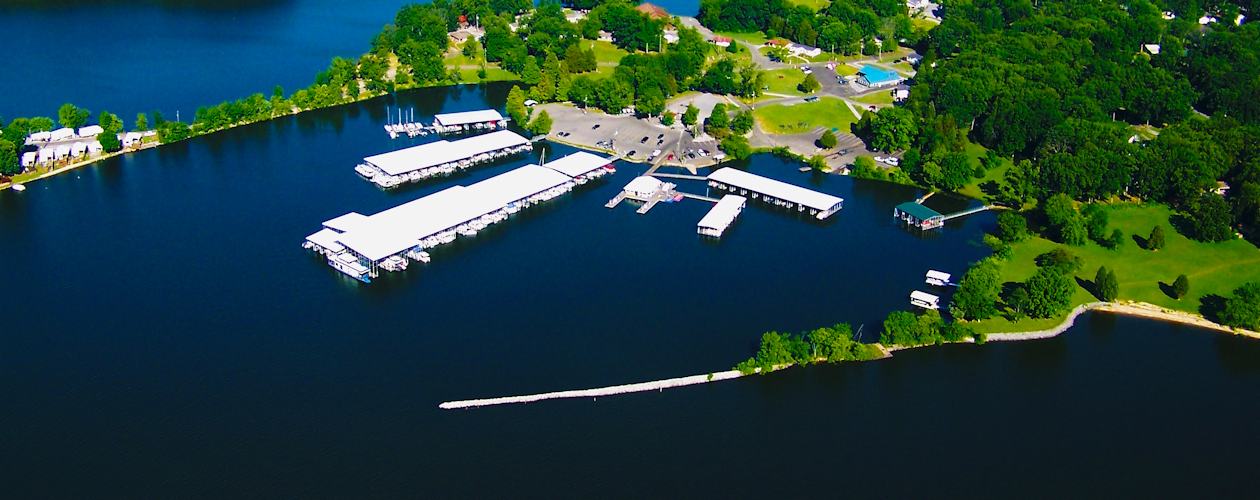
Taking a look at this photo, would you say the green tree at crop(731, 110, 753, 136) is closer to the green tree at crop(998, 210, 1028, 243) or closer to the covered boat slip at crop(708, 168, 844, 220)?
the covered boat slip at crop(708, 168, 844, 220)

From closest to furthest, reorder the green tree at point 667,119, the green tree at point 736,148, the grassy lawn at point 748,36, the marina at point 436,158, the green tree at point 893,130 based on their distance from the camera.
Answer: the marina at point 436,158
the green tree at point 893,130
the green tree at point 736,148
the green tree at point 667,119
the grassy lawn at point 748,36

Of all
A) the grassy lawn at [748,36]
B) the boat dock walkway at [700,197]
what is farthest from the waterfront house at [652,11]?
the boat dock walkway at [700,197]

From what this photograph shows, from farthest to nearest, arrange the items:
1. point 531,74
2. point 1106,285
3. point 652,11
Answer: point 652,11 < point 531,74 < point 1106,285

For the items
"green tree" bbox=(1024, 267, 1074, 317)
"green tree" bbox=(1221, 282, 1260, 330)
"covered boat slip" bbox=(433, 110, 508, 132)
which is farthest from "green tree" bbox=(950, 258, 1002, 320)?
"covered boat slip" bbox=(433, 110, 508, 132)

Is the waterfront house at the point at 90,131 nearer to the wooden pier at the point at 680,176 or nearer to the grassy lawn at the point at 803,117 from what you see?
the wooden pier at the point at 680,176

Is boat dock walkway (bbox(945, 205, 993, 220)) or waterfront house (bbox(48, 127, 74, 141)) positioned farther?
waterfront house (bbox(48, 127, 74, 141))

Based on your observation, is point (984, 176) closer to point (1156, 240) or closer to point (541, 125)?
point (1156, 240)

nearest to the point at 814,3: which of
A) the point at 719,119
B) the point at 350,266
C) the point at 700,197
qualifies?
the point at 719,119
